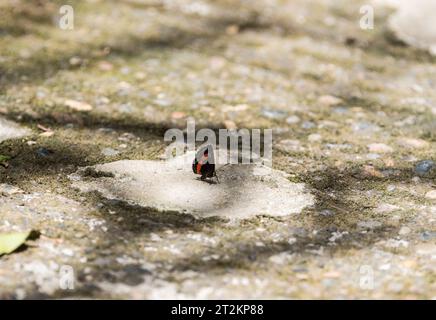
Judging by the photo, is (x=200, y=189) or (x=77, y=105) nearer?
(x=200, y=189)

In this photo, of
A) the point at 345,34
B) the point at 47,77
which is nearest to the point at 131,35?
the point at 47,77

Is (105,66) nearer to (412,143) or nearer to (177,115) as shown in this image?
(177,115)

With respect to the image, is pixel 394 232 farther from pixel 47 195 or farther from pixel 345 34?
pixel 345 34

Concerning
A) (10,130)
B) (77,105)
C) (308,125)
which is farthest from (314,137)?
(10,130)

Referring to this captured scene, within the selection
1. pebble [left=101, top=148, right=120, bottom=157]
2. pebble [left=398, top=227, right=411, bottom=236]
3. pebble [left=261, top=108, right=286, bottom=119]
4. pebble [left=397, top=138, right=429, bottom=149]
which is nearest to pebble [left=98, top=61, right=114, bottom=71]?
pebble [left=261, top=108, right=286, bottom=119]

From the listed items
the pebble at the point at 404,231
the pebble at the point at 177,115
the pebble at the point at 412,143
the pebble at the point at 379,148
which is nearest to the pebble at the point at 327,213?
the pebble at the point at 404,231

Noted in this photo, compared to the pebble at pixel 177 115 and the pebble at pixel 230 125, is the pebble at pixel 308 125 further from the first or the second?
the pebble at pixel 177 115
